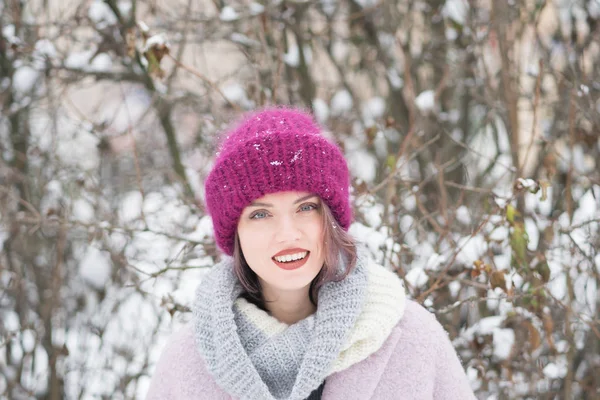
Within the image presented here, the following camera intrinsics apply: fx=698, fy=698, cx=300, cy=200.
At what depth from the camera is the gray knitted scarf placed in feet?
6.32

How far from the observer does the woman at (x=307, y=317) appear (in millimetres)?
1950

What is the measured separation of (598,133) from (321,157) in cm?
173

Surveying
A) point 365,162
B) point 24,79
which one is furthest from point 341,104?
point 24,79

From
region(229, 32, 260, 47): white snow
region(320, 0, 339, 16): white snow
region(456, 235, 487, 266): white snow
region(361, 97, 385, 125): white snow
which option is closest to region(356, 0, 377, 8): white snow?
region(320, 0, 339, 16): white snow

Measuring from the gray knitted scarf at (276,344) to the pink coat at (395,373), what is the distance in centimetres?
9

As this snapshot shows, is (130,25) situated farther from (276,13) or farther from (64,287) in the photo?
(64,287)

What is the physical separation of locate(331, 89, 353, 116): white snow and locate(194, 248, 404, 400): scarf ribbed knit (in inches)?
93.7

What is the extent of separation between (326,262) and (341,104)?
8.10 ft

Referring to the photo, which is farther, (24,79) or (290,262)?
(24,79)

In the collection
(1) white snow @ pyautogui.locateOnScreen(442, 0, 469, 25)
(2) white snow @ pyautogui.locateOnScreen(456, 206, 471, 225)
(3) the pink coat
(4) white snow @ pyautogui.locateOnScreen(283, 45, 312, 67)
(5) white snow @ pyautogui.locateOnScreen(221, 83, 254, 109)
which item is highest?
(1) white snow @ pyautogui.locateOnScreen(442, 0, 469, 25)

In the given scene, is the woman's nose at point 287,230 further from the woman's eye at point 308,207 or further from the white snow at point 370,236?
the white snow at point 370,236

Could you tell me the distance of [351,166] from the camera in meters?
3.26

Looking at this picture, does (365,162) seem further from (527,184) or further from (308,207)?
(308,207)

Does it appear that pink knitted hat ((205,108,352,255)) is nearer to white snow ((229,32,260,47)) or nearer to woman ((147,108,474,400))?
woman ((147,108,474,400))
